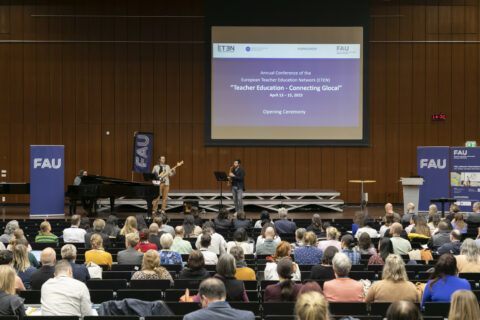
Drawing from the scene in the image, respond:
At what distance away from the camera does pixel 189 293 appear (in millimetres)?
5641

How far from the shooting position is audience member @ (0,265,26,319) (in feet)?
15.5

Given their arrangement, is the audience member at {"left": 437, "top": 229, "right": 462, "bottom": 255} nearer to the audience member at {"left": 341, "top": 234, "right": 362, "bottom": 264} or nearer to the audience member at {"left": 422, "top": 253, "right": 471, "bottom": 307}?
the audience member at {"left": 341, "top": 234, "right": 362, "bottom": 264}

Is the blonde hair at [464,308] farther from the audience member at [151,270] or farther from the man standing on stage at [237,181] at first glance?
the man standing on stage at [237,181]

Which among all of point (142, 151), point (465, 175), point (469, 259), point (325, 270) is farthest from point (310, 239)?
point (142, 151)

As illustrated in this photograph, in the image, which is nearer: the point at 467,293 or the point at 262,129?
the point at 467,293

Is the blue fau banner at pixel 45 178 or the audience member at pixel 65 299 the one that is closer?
the audience member at pixel 65 299

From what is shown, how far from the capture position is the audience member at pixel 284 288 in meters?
5.30

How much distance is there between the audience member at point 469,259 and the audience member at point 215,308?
12.0 feet

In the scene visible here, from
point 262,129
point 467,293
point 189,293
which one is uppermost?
point 262,129

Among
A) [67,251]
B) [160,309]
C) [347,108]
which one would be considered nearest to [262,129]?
[347,108]

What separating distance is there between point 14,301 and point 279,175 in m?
15.7

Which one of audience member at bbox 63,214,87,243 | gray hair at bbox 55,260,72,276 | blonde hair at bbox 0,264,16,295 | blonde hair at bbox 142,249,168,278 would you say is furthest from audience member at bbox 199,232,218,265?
audience member at bbox 63,214,87,243

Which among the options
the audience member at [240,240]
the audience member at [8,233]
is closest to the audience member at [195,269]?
the audience member at [240,240]

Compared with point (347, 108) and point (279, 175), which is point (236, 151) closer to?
point (279, 175)
